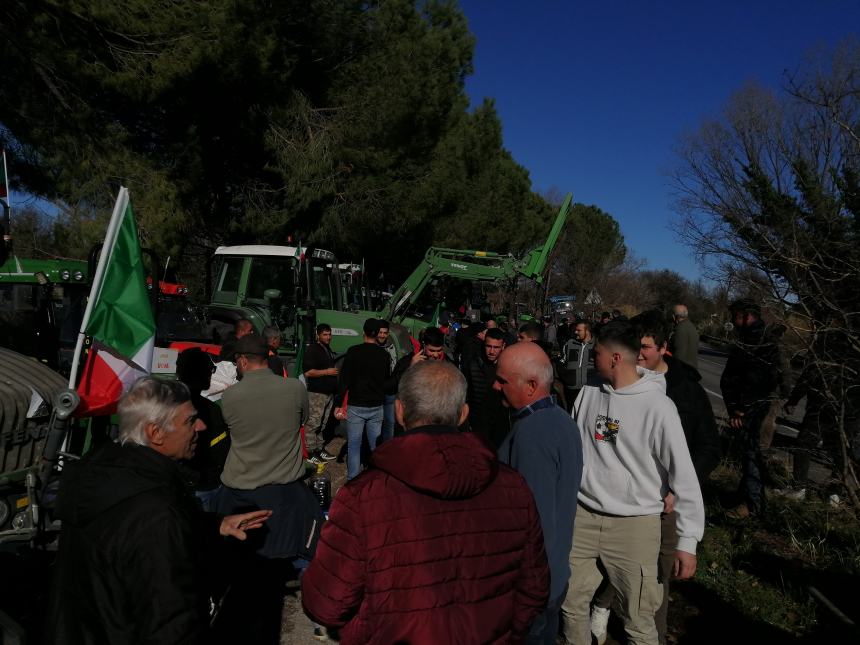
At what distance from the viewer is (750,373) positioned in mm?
5492

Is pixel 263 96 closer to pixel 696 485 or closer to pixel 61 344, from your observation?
pixel 61 344

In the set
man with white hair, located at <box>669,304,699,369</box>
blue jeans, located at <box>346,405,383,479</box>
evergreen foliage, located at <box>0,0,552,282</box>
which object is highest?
evergreen foliage, located at <box>0,0,552,282</box>

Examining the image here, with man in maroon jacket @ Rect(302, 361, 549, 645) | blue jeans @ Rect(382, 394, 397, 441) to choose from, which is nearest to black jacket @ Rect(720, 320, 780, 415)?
blue jeans @ Rect(382, 394, 397, 441)

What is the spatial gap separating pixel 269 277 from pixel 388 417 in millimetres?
4343

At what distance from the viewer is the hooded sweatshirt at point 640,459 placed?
112 inches

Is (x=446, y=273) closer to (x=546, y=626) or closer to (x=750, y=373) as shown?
(x=750, y=373)

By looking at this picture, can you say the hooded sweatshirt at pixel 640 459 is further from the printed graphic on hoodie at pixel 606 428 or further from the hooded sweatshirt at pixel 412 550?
the hooded sweatshirt at pixel 412 550

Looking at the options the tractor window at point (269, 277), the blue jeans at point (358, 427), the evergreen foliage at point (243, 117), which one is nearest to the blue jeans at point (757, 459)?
the blue jeans at point (358, 427)

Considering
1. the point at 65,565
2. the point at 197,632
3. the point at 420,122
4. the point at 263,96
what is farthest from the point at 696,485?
the point at 420,122

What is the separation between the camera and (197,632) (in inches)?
75.3

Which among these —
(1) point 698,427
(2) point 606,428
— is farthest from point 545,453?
(1) point 698,427

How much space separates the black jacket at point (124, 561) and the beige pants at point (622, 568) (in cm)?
193

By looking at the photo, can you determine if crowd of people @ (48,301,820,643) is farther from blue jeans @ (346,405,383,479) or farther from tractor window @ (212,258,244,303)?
tractor window @ (212,258,244,303)

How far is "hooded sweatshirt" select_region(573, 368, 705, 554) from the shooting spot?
2.84 metres
